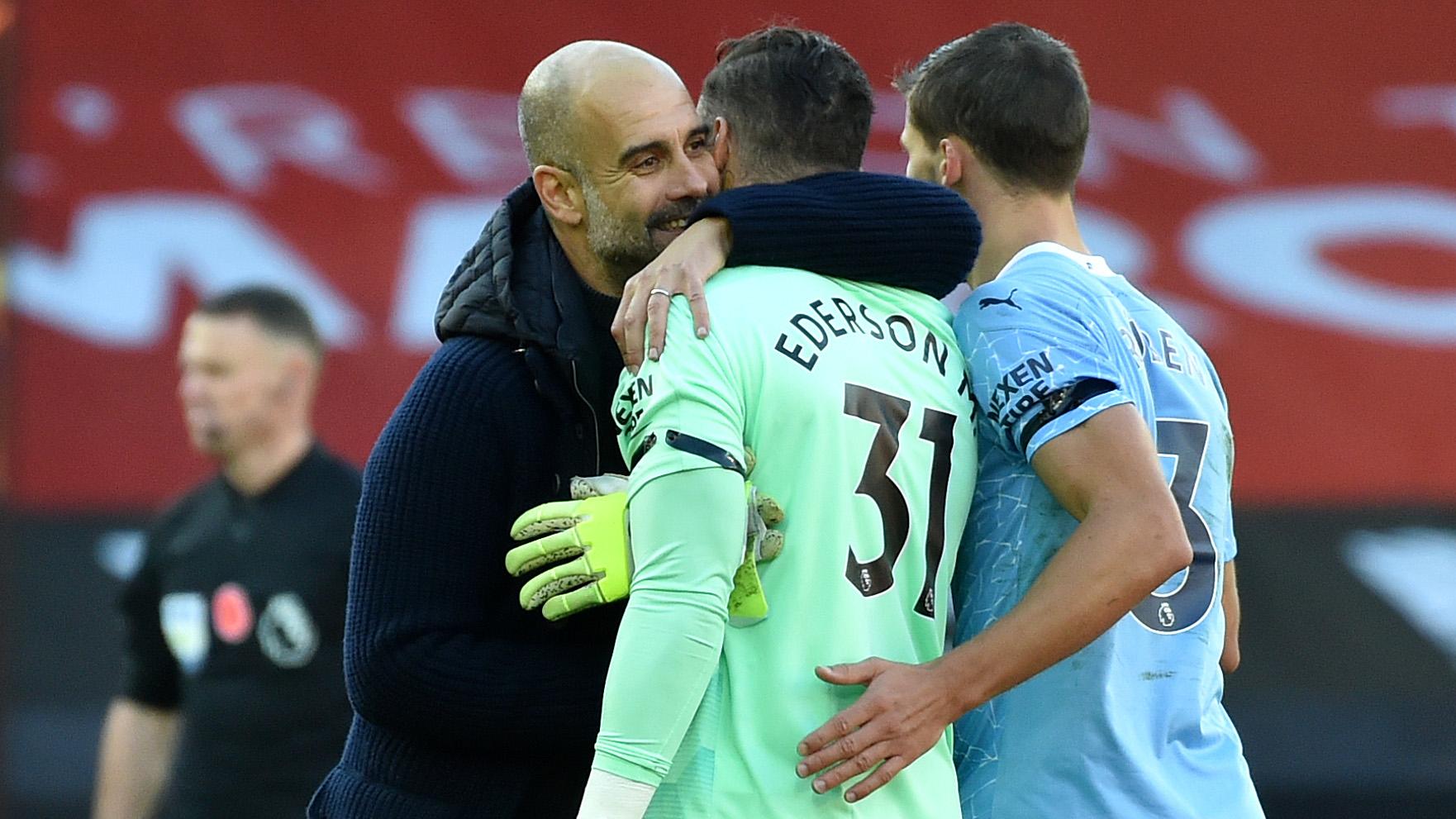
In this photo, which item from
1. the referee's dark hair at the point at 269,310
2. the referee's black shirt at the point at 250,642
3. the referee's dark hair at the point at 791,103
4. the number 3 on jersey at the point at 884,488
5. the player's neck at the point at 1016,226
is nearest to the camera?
the number 3 on jersey at the point at 884,488

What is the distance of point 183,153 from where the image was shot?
6078mm

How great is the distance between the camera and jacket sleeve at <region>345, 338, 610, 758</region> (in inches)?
84.5

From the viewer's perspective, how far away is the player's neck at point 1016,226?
2371 millimetres

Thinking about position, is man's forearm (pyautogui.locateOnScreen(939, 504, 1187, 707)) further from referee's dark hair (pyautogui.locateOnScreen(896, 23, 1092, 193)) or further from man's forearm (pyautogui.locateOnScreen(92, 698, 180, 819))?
man's forearm (pyautogui.locateOnScreen(92, 698, 180, 819))

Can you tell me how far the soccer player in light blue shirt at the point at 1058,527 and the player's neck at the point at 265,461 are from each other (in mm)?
2310

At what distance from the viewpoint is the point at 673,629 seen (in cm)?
188

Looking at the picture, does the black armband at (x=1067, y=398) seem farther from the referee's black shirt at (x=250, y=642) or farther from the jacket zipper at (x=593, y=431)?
the referee's black shirt at (x=250, y=642)

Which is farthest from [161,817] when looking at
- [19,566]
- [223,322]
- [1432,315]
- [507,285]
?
[1432,315]

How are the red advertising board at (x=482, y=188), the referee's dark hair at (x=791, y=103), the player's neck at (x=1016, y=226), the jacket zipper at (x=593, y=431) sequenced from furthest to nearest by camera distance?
the red advertising board at (x=482, y=188) → the player's neck at (x=1016, y=226) → the jacket zipper at (x=593, y=431) → the referee's dark hair at (x=791, y=103)

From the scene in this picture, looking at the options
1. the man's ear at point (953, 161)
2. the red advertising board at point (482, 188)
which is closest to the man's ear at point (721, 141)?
the man's ear at point (953, 161)

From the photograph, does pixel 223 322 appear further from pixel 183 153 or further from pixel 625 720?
pixel 625 720

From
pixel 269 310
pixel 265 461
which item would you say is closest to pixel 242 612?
pixel 265 461

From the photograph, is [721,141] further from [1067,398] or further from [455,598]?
[455,598]

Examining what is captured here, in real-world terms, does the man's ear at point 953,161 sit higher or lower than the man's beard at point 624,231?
higher
